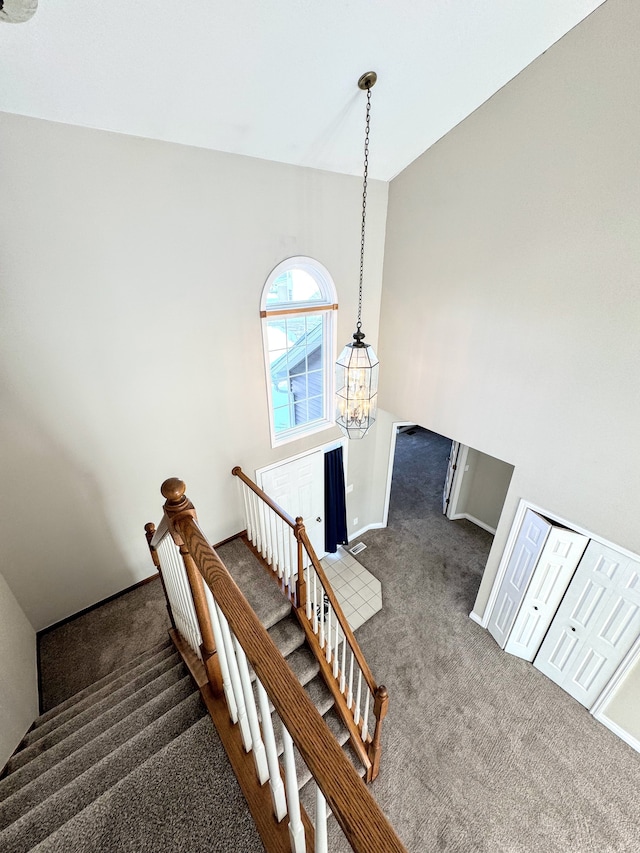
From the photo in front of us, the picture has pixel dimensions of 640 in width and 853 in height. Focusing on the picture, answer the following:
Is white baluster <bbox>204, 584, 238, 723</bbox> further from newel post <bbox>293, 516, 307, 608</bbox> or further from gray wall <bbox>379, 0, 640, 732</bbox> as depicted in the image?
gray wall <bbox>379, 0, 640, 732</bbox>

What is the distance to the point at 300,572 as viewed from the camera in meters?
2.92

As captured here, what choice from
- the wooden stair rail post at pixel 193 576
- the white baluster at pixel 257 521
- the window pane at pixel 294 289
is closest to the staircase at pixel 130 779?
the wooden stair rail post at pixel 193 576

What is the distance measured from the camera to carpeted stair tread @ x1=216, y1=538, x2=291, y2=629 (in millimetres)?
3053

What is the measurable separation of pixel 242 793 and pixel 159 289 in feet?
9.89

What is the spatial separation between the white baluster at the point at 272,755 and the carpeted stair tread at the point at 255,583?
189 centimetres

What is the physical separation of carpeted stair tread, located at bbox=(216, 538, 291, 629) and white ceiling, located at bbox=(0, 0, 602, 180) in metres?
3.45

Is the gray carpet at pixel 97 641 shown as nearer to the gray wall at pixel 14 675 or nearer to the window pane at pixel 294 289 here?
the gray wall at pixel 14 675

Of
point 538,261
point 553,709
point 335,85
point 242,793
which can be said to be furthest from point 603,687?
point 335,85

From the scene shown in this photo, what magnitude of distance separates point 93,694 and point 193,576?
1.76 meters

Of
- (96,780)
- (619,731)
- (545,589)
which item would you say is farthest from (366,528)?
(96,780)

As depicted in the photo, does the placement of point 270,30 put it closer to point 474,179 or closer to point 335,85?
point 335,85

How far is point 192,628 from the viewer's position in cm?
182

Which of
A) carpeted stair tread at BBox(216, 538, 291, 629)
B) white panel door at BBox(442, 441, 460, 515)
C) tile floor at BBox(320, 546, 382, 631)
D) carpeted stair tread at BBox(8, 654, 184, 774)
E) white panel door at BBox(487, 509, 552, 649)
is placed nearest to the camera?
carpeted stair tread at BBox(8, 654, 184, 774)

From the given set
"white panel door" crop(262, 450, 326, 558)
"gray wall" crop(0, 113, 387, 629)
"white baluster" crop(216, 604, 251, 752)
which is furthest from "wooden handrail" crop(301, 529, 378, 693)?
"white panel door" crop(262, 450, 326, 558)
